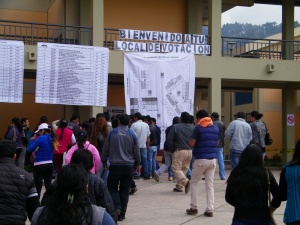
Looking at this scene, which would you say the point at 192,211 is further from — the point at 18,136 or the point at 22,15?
the point at 22,15

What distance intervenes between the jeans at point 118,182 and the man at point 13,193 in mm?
3540

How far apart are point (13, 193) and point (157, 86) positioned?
1064 centimetres

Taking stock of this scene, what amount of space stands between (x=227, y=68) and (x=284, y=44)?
3.87m

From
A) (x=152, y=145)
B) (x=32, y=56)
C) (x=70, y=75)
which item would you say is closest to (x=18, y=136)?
(x=70, y=75)


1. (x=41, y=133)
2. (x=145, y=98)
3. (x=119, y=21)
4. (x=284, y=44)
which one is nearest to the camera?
(x=41, y=133)

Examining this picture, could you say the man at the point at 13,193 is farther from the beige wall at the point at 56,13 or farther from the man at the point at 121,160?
the beige wall at the point at 56,13

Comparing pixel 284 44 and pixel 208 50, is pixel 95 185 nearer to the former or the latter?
pixel 208 50

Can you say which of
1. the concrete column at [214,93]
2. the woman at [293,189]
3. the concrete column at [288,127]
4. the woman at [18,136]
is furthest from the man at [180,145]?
the concrete column at [288,127]

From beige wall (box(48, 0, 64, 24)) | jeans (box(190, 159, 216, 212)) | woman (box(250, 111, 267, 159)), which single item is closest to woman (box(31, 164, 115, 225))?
jeans (box(190, 159, 216, 212))

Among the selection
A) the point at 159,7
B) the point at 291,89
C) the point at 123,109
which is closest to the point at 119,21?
the point at 159,7

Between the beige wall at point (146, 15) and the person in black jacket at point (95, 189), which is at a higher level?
the beige wall at point (146, 15)

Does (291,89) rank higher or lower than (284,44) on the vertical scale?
lower

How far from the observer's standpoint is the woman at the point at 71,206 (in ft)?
11.5

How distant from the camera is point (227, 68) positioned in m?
17.2
